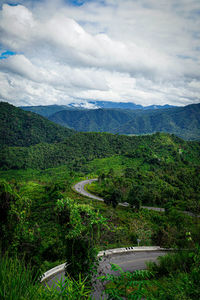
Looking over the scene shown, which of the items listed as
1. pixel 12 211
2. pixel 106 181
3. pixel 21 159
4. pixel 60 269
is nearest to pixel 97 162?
pixel 106 181

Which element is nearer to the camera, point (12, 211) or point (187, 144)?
point (12, 211)

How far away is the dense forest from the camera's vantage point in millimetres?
3039

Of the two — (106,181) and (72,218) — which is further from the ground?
(72,218)

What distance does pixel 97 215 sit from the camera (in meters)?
7.65

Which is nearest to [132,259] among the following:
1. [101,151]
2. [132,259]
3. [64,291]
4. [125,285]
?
[132,259]

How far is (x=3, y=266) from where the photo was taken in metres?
2.18

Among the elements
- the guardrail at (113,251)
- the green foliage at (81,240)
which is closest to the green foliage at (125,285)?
the green foliage at (81,240)

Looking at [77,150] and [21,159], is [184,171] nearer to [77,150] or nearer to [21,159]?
[77,150]

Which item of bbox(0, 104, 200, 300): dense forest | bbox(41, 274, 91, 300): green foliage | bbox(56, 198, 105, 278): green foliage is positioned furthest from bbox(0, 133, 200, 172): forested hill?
bbox(41, 274, 91, 300): green foliage

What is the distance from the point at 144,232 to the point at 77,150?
148 m

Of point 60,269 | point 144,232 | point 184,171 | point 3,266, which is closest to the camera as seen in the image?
point 3,266

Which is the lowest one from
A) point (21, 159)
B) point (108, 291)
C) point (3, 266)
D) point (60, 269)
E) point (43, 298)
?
point (21, 159)

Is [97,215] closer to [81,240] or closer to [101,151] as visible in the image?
[81,240]

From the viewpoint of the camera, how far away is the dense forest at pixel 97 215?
3.04m
